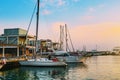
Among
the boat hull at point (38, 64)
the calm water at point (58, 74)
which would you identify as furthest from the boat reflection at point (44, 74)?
the boat hull at point (38, 64)

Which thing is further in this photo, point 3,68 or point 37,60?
point 37,60

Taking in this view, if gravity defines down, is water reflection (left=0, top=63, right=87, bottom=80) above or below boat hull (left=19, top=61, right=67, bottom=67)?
below

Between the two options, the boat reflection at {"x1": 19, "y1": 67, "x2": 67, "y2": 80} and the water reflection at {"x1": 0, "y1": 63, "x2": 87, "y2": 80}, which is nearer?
the water reflection at {"x1": 0, "y1": 63, "x2": 87, "y2": 80}

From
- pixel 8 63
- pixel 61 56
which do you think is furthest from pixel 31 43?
pixel 8 63

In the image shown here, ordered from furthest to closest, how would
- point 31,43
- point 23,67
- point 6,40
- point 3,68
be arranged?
point 31,43
point 6,40
point 23,67
point 3,68

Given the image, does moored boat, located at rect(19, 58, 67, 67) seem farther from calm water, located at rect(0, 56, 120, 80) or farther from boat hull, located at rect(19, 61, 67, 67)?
calm water, located at rect(0, 56, 120, 80)

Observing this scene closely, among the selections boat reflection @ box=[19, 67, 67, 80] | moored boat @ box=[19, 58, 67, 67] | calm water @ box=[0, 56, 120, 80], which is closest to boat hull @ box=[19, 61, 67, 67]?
moored boat @ box=[19, 58, 67, 67]

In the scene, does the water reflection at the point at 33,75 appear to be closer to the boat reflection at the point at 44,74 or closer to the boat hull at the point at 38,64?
the boat reflection at the point at 44,74

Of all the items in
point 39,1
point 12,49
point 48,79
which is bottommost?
point 48,79

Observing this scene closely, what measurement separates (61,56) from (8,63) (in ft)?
82.6

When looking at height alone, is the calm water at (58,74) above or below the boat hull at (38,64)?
below

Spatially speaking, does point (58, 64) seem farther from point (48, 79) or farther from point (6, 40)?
point (6, 40)

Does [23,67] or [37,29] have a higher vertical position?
[37,29]

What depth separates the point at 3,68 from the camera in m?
48.1
